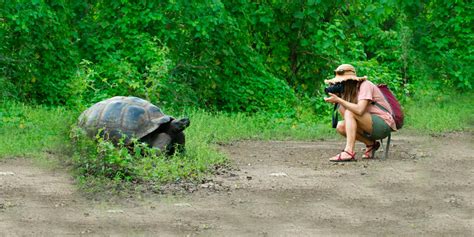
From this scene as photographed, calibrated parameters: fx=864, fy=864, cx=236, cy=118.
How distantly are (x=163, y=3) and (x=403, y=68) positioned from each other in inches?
298

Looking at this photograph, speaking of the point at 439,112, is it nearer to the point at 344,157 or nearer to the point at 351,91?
the point at 351,91

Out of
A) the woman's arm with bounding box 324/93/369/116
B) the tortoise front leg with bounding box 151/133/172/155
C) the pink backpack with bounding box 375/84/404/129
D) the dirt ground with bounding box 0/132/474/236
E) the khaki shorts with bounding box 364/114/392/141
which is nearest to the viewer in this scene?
the dirt ground with bounding box 0/132/474/236

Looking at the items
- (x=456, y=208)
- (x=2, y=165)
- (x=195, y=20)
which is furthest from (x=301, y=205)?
(x=195, y=20)

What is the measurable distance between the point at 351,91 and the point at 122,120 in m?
2.64

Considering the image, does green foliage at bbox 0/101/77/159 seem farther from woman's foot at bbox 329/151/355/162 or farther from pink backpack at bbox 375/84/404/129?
pink backpack at bbox 375/84/404/129

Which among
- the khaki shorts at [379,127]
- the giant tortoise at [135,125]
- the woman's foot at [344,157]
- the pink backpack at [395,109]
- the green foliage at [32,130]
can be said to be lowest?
the green foliage at [32,130]

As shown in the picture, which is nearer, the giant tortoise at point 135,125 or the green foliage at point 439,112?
the giant tortoise at point 135,125

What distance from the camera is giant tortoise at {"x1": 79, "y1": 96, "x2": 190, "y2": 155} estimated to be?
9.52 metres

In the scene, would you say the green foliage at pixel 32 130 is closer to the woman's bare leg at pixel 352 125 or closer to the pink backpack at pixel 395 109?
the woman's bare leg at pixel 352 125

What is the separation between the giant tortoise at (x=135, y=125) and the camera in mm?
9516

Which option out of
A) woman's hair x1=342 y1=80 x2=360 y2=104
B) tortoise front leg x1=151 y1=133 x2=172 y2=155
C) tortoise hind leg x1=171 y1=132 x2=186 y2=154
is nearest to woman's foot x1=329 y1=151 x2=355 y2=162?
woman's hair x1=342 y1=80 x2=360 y2=104

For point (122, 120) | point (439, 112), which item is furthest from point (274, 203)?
point (439, 112)

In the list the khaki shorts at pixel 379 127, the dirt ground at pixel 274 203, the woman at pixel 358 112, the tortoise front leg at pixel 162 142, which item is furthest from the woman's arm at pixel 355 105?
the tortoise front leg at pixel 162 142

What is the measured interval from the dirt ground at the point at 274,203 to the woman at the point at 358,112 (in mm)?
319
